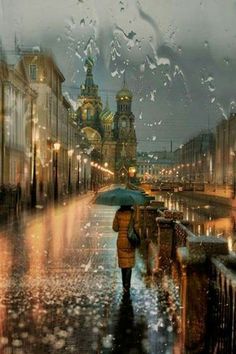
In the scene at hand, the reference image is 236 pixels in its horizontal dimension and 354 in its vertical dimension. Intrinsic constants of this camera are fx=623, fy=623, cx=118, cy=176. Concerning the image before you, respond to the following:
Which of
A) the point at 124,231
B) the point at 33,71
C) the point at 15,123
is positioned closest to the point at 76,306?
the point at 124,231

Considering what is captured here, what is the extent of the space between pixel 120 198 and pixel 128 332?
3.55 meters

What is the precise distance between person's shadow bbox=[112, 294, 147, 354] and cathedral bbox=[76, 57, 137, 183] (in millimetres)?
165718

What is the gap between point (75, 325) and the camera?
8.41m

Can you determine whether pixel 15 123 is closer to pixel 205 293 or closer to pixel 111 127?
pixel 205 293

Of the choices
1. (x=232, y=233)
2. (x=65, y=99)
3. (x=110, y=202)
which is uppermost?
(x=65, y=99)

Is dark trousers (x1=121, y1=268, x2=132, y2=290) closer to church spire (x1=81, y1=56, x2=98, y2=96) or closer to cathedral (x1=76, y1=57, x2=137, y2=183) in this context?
cathedral (x1=76, y1=57, x2=137, y2=183)

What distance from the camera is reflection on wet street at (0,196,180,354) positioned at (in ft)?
24.8

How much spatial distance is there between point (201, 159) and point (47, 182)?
309 feet

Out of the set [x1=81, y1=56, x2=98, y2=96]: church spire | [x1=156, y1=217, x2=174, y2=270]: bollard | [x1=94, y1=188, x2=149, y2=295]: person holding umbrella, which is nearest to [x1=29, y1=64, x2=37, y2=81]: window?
[x1=156, y1=217, x2=174, y2=270]: bollard

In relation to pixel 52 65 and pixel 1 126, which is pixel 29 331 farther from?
pixel 52 65

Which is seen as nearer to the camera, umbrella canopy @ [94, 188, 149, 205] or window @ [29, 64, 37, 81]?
umbrella canopy @ [94, 188, 149, 205]

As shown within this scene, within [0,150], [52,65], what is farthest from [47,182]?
[0,150]

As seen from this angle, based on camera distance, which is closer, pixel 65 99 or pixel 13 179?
pixel 13 179

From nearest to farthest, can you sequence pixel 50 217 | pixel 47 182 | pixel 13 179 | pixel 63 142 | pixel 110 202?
pixel 110 202
pixel 50 217
pixel 13 179
pixel 47 182
pixel 63 142
